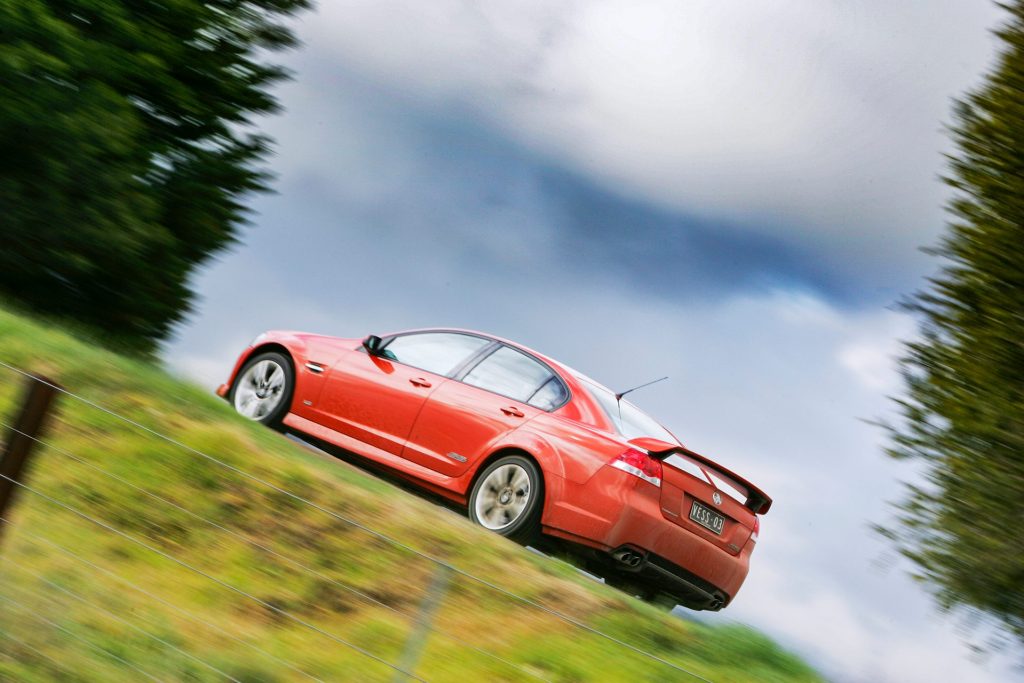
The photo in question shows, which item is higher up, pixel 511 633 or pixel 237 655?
pixel 511 633

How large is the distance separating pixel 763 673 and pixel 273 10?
7.40 metres

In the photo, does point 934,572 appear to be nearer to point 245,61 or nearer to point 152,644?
point 152,644

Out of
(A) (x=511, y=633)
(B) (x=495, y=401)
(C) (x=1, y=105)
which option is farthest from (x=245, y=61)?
(A) (x=511, y=633)

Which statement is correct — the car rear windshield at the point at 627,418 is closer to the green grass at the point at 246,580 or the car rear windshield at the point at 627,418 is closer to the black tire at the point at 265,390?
the green grass at the point at 246,580

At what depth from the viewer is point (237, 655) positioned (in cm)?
521

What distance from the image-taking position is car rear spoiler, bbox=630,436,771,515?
8.45 metres

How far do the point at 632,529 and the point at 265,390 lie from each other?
4402 millimetres

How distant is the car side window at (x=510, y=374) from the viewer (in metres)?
9.33

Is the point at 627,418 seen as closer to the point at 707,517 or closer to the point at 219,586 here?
the point at 707,517

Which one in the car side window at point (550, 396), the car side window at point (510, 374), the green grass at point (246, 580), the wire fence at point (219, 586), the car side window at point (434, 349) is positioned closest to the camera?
the wire fence at point (219, 586)

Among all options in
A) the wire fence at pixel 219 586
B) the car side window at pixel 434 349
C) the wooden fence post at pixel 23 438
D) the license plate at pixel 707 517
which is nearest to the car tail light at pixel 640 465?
A: the license plate at pixel 707 517

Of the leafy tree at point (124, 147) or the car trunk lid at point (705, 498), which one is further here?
→ the leafy tree at point (124, 147)

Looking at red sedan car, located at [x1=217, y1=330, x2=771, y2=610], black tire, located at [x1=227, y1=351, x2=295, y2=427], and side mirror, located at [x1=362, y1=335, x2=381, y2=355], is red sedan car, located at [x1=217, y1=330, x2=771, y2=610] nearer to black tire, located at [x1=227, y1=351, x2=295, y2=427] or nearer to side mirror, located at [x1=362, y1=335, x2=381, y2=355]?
side mirror, located at [x1=362, y1=335, x2=381, y2=355]

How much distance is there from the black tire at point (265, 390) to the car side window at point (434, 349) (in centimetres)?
113
